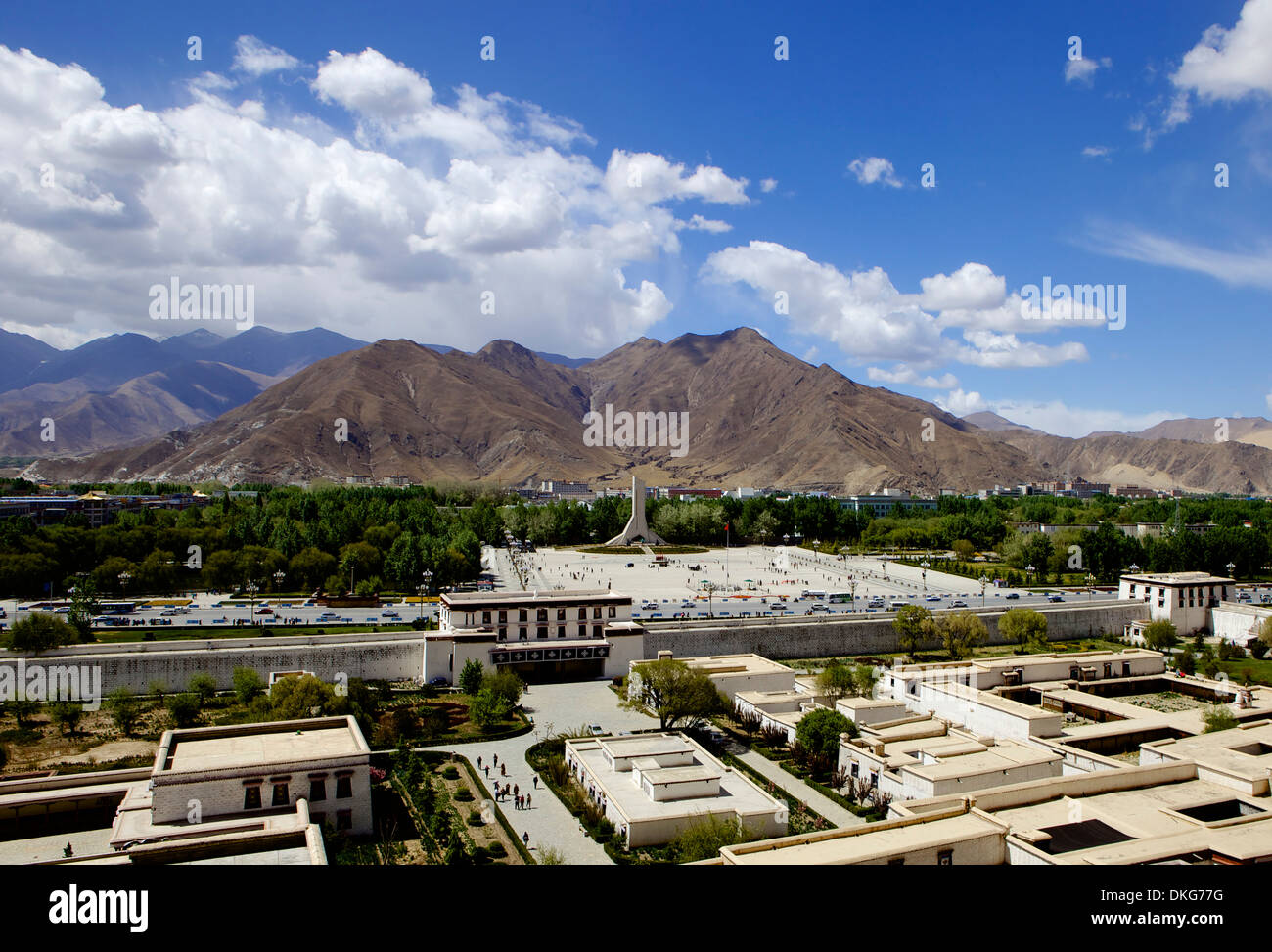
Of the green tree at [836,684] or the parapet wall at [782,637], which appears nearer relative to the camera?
the green tree at [836,684]

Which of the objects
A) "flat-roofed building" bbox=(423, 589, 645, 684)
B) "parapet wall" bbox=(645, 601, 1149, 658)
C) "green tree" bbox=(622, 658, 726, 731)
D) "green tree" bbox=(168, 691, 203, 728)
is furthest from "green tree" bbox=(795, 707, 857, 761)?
"green tree" bbox=(168, 691, 203, 728)

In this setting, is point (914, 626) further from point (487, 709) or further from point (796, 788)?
point (487, 709)

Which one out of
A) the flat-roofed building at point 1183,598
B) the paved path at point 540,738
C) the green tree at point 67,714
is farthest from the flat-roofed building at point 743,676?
the flat-roofed building at point 1183,598

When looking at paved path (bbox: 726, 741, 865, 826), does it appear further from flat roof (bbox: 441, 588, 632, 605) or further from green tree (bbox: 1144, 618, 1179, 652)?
green tree (bbox: 1144, 618, 1179, 652)

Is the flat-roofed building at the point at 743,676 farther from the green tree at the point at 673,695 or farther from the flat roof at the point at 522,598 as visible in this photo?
the flat roof at the point at 522,598
